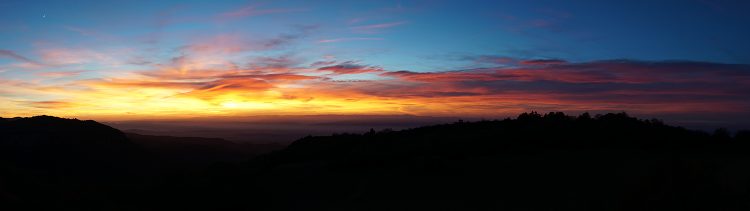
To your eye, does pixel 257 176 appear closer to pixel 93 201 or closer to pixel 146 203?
pixel 146 203

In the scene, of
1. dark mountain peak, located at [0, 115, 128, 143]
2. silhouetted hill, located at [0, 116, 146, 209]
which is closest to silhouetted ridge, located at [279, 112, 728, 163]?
silhouetted hill, located at [0, 116, 146, 209]

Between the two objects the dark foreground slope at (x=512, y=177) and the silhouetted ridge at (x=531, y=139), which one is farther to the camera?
the silhouetted ridge at (x=531, y=139)

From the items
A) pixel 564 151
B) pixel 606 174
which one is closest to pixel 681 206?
pixel 606 174

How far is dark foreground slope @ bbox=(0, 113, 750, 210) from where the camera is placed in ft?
34.0

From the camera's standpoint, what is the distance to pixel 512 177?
56.2ft

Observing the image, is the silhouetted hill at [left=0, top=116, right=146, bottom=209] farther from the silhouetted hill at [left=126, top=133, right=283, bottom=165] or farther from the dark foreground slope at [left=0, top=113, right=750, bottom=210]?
the dark foreground slope at [left=0, top=113, right=750, bottom=210]

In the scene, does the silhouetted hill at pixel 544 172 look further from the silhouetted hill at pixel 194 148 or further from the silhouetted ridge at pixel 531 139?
the silhouetted hill at pixel 194 148

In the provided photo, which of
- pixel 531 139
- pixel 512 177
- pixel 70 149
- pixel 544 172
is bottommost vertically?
pixel 512 177

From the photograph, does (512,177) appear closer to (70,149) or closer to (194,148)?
(70,149)

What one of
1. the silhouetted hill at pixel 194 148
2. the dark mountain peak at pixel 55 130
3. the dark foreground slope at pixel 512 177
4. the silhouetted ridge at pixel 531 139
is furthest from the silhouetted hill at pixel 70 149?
the dark foreground slope at pixel 512 177

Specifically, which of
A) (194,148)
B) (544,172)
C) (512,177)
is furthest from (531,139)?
(194,148)

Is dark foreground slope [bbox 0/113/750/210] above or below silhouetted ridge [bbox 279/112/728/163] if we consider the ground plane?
below

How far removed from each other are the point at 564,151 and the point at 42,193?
17.5 meters

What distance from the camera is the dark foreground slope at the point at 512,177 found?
10.4 metres
